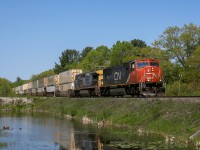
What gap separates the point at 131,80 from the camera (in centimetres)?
4128

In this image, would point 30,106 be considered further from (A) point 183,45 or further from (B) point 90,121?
(B) point 90,121

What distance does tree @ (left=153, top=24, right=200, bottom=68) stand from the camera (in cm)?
7706

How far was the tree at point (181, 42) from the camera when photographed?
77.1 metres

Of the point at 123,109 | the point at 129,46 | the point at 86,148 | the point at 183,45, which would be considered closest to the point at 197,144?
the point at 86,148

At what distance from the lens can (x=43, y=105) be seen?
78.6m

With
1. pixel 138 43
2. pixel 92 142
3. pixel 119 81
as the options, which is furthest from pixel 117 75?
pixel 138 43

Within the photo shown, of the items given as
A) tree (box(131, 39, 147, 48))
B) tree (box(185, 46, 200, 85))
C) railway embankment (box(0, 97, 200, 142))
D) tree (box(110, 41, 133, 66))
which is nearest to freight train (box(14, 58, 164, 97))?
railway embankment (box(0, 97, 200, 142))

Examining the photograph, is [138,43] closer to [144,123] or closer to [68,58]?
A: [68,58]

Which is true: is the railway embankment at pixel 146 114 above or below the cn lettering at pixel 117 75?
below

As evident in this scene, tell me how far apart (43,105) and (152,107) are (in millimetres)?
48669

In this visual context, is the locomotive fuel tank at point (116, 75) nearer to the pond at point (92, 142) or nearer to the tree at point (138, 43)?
the pond at point (92, 142)

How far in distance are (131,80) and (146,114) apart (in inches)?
336

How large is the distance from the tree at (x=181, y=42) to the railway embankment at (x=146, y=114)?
2873 centimetres

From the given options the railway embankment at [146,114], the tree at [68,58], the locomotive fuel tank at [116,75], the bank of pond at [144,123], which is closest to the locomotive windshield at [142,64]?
the locomotive fuel tank at [116,75]
